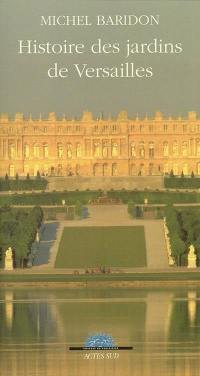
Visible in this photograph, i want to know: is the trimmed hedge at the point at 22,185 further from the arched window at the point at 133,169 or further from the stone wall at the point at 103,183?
the arched window at the point at 133,169

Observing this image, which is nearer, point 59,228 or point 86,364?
point 86,364

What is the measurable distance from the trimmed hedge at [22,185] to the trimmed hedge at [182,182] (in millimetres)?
2753

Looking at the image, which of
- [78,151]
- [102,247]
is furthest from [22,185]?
[102,247]


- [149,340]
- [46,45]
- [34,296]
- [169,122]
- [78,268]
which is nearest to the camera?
[149,340]

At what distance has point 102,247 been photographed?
25.3 metres

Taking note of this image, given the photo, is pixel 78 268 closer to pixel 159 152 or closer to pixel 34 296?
pixel 34 296

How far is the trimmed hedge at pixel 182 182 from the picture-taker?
125 feet

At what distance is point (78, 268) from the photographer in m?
23.5

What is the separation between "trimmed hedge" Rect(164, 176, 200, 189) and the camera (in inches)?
1500

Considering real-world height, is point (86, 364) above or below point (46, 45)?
below

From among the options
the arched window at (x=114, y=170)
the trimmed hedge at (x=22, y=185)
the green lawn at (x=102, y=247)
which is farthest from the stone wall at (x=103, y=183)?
the green lawn at (x=102, y=247)

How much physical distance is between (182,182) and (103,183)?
2483 mm

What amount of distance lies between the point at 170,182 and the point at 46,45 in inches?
813

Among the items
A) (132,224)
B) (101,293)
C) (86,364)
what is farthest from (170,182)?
(86,364)
